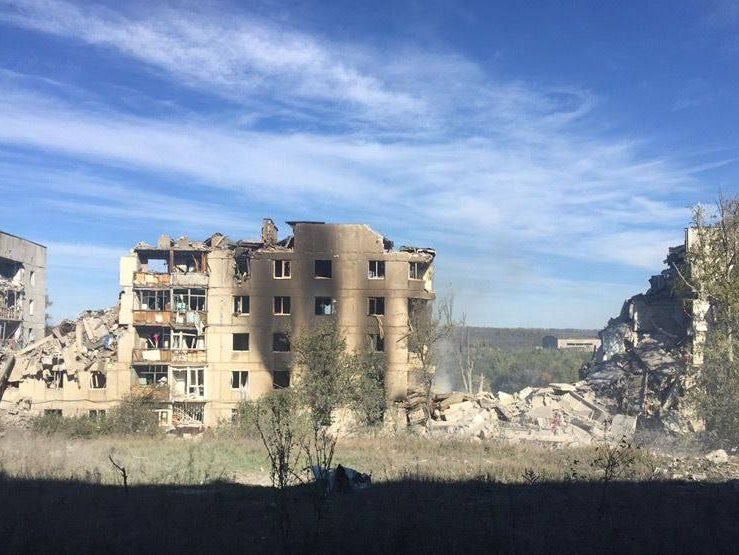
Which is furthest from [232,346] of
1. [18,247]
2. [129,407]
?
[18,247]

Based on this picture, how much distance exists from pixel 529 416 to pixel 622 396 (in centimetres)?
800

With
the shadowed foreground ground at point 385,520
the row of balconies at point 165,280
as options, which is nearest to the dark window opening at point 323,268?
the row of balconies at point 165,280

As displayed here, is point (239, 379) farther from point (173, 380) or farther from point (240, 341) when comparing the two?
point (173, 380)

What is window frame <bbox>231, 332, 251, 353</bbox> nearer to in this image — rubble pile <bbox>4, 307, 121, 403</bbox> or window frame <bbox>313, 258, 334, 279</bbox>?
window frame <bbox>313, 258, 334, 279</bbox>

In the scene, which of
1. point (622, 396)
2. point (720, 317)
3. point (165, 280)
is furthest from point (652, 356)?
point (165, 280)

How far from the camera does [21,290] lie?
160ft

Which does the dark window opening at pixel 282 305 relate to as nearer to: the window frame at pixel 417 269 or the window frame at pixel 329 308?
the window frame at pixel 329 308

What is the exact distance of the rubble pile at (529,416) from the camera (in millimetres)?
30625

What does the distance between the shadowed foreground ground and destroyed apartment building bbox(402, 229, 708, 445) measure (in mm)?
18164

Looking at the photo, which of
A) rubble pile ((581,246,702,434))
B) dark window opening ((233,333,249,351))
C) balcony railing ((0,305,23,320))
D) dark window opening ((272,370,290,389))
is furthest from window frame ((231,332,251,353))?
rubble pile ((581,246,702,434))

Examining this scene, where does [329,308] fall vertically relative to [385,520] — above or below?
above

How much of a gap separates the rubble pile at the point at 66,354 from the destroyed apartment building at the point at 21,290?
316 inches

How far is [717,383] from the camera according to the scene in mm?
24641

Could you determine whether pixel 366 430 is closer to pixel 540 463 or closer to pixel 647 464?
pixel 540 463
